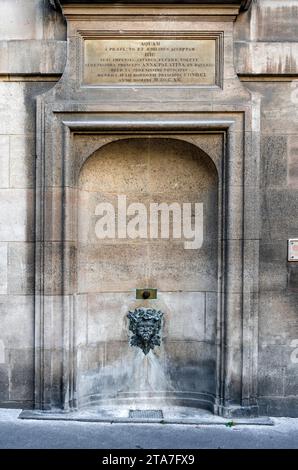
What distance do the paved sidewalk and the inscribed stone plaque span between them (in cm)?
473

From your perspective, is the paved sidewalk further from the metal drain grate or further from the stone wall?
the stone wall

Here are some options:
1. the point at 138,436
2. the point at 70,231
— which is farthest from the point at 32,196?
the point at 138,436

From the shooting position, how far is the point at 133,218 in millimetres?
6320

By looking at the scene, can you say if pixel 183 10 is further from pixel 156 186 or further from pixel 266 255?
pixel 266 255

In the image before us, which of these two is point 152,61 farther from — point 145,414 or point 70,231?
point 145,414

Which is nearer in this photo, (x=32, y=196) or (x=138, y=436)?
(x=138, y=436)

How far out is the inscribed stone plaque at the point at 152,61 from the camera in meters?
5.78

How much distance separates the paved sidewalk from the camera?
4.95 m

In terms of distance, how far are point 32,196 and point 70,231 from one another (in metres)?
0.75

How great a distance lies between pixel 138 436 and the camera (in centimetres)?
517

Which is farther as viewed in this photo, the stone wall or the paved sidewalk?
the stone wall

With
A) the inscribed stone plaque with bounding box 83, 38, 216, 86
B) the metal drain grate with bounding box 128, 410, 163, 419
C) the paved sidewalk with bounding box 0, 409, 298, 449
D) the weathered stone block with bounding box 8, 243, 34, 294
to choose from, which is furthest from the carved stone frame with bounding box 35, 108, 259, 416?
the metal drain grate with bounding box 128, 410, 163, 419

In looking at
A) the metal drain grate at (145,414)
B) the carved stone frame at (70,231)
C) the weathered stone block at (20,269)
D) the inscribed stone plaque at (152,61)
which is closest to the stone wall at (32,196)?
the weathered stone block at (20,269)
